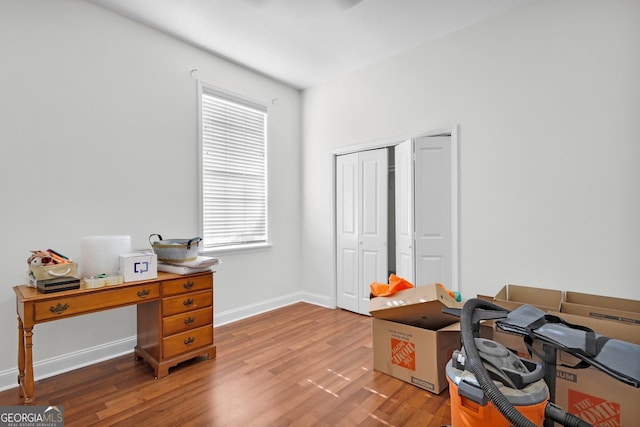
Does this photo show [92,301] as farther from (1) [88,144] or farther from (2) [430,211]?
(2) [430,211]

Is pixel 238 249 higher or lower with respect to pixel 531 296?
higher

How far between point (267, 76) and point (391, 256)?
2.97m

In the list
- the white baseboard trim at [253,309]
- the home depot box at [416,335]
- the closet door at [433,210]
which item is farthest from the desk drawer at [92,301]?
the closet door at [433,210]

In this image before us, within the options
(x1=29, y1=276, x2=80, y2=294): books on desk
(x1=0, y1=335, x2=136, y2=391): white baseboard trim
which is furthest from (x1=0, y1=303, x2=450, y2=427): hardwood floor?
(x1=29, y1=276, x2=80, y2=294): books on desk

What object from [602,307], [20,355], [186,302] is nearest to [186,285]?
[186,302]

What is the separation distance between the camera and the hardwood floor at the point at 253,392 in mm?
2041

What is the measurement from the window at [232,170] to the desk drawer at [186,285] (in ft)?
2.75

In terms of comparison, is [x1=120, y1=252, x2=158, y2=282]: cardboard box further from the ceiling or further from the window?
the ceiling

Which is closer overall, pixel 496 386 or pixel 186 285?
pixel 496 386

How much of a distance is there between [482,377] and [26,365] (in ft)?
8.79

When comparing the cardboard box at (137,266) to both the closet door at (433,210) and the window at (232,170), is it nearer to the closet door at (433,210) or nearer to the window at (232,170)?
the window at (232,170)

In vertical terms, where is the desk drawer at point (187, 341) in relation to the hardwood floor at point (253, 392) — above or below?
above

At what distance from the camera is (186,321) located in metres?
2.73

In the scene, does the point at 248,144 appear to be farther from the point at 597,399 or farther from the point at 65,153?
the point at 597,399
